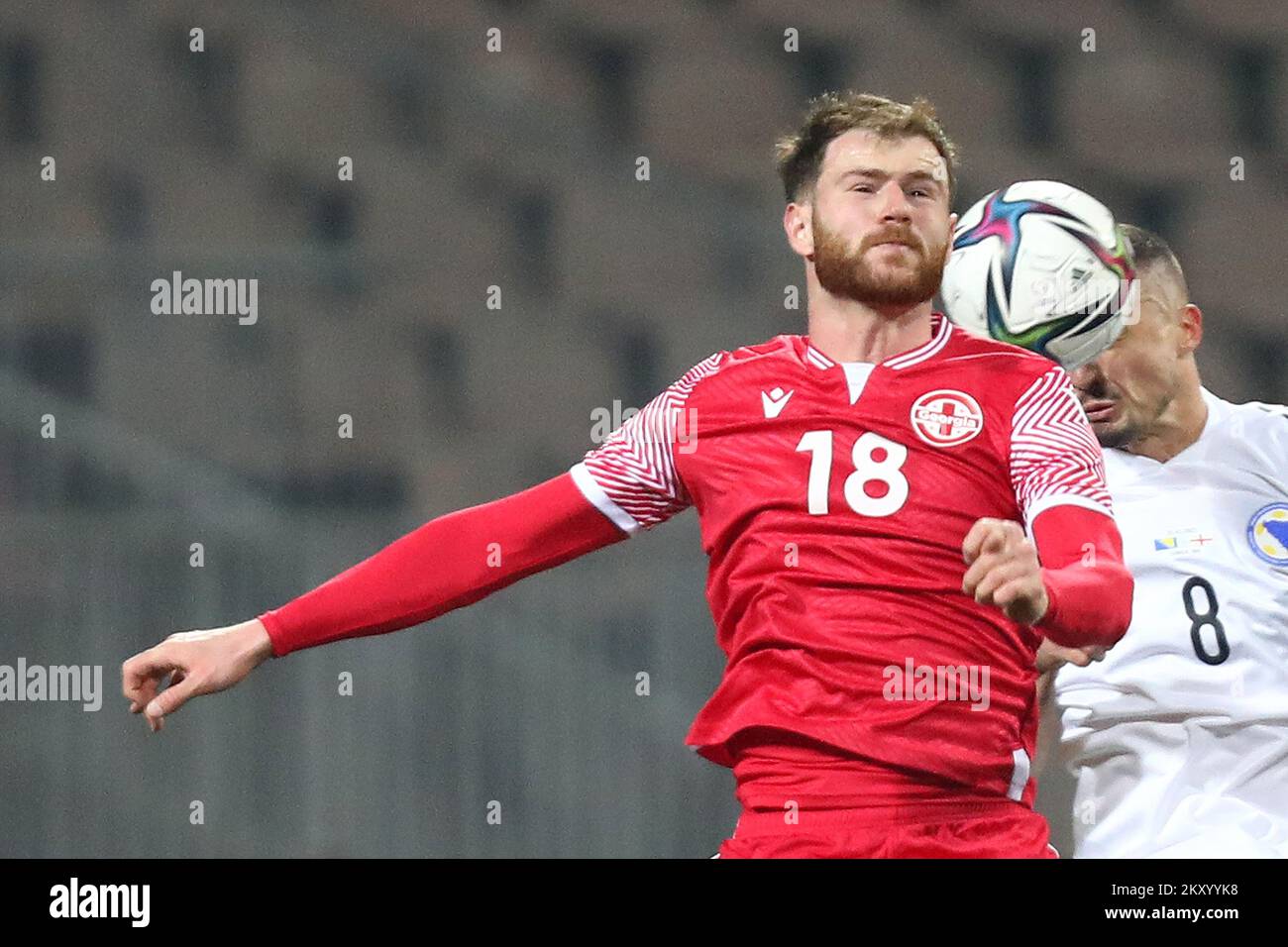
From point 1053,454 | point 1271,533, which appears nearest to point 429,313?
point 1271,533

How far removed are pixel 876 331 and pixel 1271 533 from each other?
1.14m

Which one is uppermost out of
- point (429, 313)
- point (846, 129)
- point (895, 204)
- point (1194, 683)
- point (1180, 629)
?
point (429, 313)

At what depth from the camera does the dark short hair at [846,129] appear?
2.88 metres

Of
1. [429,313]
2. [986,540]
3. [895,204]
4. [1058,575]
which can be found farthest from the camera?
[429,313]

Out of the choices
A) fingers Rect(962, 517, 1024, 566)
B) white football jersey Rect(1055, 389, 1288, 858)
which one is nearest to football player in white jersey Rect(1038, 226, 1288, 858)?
white football jersey Rect(1055, 389, 1288, 858)

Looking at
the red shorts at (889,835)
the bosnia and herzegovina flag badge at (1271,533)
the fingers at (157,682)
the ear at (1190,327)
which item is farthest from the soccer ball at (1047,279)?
the fingers at (157,682)

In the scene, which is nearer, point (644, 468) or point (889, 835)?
point (889, 835)

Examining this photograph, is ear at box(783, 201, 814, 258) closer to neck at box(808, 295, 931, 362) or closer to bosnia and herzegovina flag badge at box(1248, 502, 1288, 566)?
neck at box(808, 295, 931, 362)

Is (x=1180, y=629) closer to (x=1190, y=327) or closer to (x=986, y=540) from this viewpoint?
(x=1190, y=327)

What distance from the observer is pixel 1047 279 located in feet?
10.2

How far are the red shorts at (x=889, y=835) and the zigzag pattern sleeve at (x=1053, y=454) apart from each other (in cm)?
44

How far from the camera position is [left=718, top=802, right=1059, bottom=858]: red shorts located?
2568mm

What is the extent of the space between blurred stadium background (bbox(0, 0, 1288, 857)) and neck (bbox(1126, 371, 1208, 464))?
27.0 inches

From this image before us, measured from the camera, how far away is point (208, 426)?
576 cm
